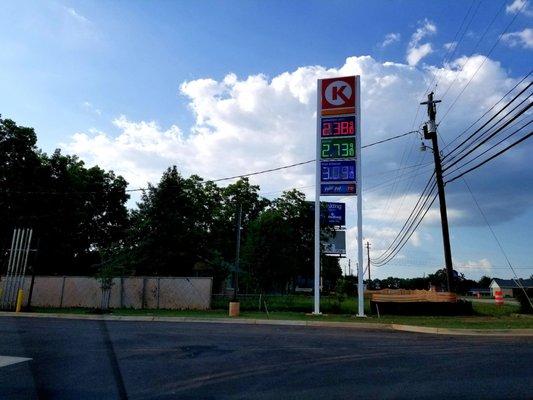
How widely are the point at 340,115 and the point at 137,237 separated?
20034mm

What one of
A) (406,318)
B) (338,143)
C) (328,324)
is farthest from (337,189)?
(328,324)

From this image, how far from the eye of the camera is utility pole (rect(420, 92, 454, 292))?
26.6 meters

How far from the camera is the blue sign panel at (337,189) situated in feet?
75.6

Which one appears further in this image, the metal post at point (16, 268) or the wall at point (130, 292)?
the wall at point (130, 292)

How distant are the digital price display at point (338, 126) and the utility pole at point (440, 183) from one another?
7.22 metres

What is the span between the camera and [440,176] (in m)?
27.2

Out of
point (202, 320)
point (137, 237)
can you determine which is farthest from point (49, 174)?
point (202, 320)

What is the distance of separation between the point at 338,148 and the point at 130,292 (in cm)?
1484

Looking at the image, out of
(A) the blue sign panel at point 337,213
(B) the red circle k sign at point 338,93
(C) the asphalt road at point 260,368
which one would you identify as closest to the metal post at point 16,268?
(C) the asphalt road at point 260,368

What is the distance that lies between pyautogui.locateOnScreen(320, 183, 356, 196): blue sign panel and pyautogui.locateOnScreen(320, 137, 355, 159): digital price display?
1.45 meters

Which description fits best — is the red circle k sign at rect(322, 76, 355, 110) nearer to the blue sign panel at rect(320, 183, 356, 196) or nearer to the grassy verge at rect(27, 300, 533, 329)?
the blue sign panel at rect(320, 183, 356, 196)

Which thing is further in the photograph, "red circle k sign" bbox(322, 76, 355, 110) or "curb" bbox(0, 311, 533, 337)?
"red circle k sign" bbox(322, 76, 355, 110)

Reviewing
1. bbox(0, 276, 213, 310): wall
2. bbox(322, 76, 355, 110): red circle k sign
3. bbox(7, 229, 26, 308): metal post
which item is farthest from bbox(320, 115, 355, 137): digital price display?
bbox(7, 229, 26, 308): metal post

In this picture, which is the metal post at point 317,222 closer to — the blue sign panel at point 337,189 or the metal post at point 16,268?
the blue sign panel at point 337,189
